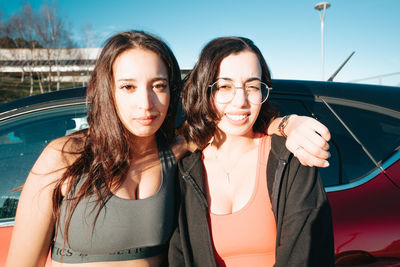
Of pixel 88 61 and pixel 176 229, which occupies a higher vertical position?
pixel 88 61

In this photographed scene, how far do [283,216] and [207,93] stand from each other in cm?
82

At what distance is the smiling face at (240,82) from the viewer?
1.46 meters

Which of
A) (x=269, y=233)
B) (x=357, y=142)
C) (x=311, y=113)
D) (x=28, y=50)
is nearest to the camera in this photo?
(x=269, y=233)

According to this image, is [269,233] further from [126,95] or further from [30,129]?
[30,129]

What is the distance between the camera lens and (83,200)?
4.22ft

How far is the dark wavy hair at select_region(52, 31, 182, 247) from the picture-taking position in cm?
131

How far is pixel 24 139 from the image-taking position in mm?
1712

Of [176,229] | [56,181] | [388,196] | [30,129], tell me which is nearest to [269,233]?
[176,229]

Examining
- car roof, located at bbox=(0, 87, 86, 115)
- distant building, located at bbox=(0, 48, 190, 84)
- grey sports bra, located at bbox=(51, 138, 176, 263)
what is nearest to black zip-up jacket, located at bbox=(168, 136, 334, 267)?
grey sports bra, located at bbox=(51, 138, 176, 263)

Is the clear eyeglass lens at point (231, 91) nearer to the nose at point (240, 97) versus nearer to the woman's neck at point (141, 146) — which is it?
the nose at point (240, 97)

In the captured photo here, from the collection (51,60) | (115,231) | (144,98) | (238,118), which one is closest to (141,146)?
(144,98)

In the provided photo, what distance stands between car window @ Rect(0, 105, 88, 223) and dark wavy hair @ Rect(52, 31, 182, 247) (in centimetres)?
34

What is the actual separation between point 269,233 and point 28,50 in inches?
737

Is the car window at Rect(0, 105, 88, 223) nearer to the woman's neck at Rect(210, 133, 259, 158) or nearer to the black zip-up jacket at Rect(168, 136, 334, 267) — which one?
the black zip-up jacket at Rect(168, 136, 334, 267)
